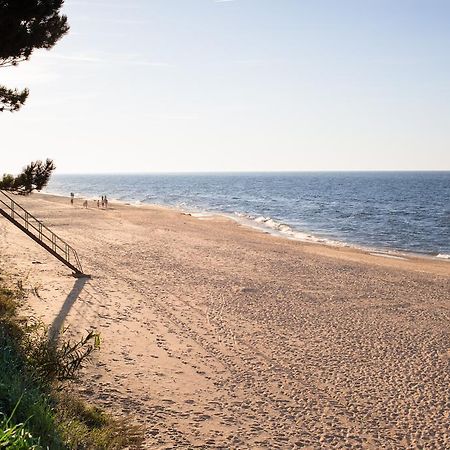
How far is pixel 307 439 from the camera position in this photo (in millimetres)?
10250

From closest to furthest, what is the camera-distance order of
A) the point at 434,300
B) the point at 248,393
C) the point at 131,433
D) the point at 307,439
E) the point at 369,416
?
the point at 131,433 < the point at 307,439 < the point at 369,416 < the point at 248,393 < the point at 434,300

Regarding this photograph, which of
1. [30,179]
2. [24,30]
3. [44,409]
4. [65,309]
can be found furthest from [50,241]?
[44,409]

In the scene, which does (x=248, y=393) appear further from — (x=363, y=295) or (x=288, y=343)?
(x=363, y=295)

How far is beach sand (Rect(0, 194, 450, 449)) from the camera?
10.8 m

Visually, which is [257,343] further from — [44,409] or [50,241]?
[50,241]

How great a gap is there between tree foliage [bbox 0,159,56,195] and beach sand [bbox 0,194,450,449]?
13.7ft

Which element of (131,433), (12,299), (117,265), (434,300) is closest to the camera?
(131,433)

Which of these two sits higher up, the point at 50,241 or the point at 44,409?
the point at 50,241

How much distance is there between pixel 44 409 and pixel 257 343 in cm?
921

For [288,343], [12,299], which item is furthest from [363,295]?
[12,299]

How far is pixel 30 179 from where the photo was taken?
1479 centimetres

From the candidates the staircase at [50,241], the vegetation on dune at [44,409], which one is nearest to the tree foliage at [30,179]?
the staircase at [50,241]

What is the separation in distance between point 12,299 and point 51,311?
4.84 ft

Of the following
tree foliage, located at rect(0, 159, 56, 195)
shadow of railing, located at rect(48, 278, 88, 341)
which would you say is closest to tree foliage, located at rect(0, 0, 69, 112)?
tree foliage, located at rect(0, 159, 56, 195)
